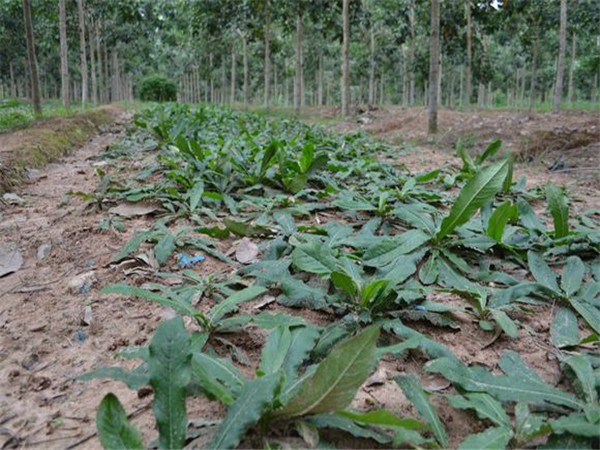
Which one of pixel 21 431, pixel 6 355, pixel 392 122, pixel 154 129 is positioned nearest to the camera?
pixel 21 431

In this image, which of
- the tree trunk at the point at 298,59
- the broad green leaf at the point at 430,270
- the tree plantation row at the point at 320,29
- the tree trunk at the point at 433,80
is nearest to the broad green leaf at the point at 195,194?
the broad green leaf at the point at 430,270

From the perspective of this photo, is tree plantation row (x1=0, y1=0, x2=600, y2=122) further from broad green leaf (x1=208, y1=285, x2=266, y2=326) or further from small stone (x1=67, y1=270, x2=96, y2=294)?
broad green leaf (x1=208, y1=285, x2=266, y2=326)

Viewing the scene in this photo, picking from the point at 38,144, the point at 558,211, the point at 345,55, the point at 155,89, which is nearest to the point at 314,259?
the point at 558,211

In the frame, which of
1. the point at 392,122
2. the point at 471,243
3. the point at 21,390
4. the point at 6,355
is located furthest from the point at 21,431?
the point at 392,122

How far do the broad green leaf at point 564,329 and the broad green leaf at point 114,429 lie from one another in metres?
1.37

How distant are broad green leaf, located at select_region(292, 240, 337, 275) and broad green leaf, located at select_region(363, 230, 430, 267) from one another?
0.23 m

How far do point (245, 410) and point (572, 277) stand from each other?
5.06ft

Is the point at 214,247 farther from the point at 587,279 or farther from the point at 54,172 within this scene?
the point at 54,172

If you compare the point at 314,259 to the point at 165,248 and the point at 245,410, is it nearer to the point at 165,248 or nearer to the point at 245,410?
the point at 165,248

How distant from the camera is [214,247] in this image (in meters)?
2.42

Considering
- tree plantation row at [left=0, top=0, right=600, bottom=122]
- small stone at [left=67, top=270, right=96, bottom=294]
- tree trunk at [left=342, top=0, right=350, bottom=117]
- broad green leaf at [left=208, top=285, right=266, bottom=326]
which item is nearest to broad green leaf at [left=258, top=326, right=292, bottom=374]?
broad green leaf at [left=208, top=285, right=266, bottom=326]

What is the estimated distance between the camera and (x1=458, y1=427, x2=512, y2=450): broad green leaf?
107 centimetres

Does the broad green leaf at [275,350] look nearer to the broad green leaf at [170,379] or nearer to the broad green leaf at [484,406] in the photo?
the broad green leaf at [170,379]

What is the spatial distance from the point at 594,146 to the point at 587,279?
567 centimetres
